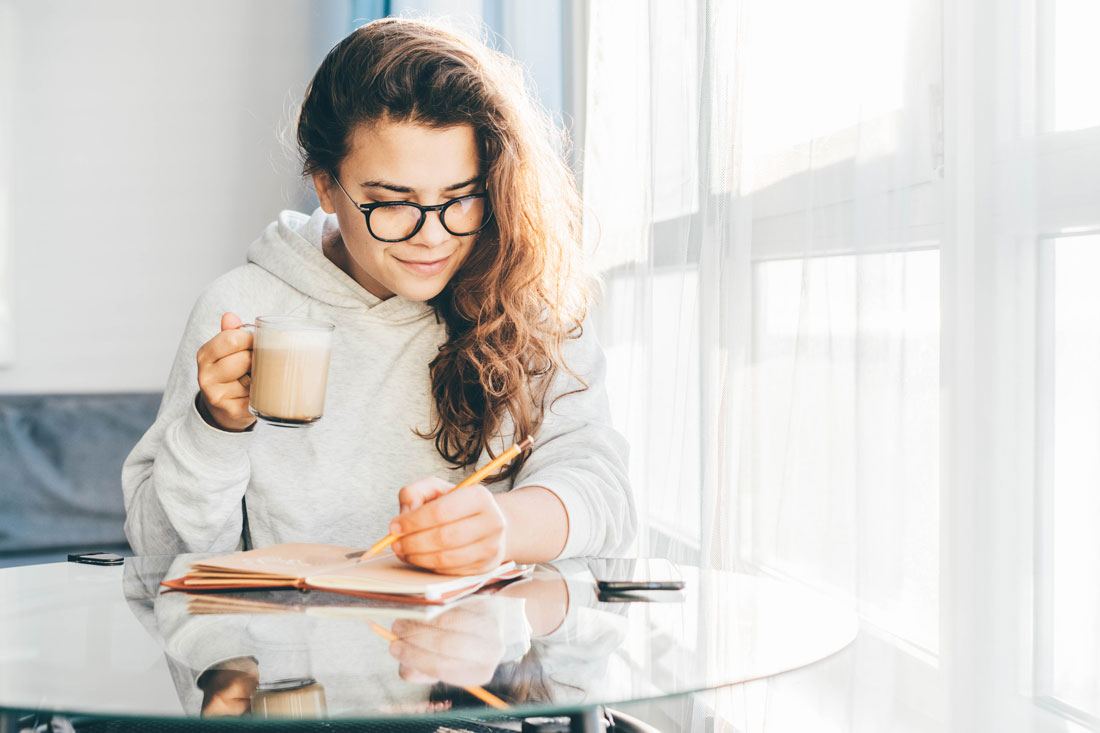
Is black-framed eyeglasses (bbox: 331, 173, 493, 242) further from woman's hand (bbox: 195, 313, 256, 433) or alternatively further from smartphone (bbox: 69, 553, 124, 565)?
smartphone (bbox: 69, 553, 124, 565)

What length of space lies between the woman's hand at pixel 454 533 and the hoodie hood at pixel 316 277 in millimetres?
567

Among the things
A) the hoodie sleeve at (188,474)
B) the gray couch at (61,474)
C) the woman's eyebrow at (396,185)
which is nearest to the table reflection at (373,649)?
the hoodie sleeve at (188,474)

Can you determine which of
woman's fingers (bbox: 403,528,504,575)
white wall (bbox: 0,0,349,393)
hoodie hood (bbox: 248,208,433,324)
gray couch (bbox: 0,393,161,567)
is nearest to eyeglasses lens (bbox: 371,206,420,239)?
hoodie hood (bbox: 248,208,433,324)

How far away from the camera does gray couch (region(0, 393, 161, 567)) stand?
2398 millimetres

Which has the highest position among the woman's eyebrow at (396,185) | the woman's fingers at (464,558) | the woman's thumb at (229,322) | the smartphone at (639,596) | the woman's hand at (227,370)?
the woman's eyebrow at (396,185)

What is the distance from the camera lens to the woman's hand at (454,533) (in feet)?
2.89

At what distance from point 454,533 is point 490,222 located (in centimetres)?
56

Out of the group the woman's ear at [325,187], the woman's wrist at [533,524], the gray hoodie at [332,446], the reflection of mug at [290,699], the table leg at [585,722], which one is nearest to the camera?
the reflection of mug at [290,699]

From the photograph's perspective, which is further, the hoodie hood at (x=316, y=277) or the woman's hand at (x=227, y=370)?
the hoodie hood at (x=316, y=277)

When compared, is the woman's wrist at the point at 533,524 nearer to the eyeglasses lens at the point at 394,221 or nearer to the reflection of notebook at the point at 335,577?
the reflection of notebook at the point at 335,577

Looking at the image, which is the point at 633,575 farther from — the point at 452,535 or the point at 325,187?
the point at 325,187

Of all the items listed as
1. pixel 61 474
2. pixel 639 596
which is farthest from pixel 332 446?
pixel 61 474

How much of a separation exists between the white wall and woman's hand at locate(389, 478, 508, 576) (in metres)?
2.17

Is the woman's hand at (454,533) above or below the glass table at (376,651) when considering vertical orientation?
above
